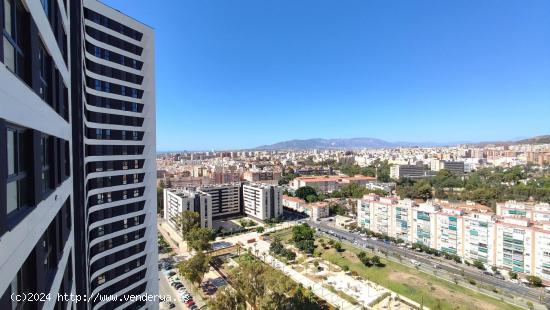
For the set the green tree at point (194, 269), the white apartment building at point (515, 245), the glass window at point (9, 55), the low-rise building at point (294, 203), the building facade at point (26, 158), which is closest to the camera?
the building facade at point (26, 158)

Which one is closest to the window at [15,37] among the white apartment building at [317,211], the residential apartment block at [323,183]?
the white apartment building at [317,211]

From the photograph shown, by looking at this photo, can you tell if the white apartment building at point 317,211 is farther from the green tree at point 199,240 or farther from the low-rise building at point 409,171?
the low-rise building at point 409,171

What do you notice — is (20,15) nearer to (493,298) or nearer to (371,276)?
(371,276)

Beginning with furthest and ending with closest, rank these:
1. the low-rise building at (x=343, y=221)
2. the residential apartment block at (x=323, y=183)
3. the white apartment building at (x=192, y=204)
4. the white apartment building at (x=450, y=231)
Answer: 1. the residential apartment block at (x=323, y=183)
2. the low-rise building at (x=343, y=221)
3. the white apartment building at (x=192, y=204)
4. the white apartment building at (x=450, y=231)

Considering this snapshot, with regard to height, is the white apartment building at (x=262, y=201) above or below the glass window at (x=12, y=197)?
below

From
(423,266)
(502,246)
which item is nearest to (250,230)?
(423,266)

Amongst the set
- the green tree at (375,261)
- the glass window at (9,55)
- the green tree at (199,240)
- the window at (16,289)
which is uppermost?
the glass window at (9,55)

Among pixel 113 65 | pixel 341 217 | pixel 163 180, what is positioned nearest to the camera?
pixel 113 65

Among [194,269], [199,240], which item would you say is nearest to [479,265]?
[194,269]
